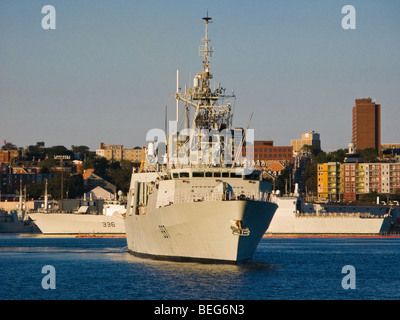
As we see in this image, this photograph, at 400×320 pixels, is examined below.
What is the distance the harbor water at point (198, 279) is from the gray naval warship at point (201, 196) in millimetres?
1250

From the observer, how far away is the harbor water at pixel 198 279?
1802 inches

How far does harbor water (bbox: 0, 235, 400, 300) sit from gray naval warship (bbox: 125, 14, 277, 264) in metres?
1.25

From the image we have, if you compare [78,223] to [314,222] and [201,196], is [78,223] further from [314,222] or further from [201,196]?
[201,196]

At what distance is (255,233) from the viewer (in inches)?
2265

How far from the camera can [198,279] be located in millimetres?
49500

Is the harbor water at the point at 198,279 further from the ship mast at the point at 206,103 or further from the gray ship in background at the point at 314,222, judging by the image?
the gray ship in background at the point at 314,222

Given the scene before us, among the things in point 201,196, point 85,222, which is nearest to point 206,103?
point 201,196

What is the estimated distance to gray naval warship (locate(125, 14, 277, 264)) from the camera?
54.2 m

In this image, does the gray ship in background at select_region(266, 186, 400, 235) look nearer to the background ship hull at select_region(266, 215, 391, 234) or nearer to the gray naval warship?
the background ship hull at select_region(266, 215, 391, 234)

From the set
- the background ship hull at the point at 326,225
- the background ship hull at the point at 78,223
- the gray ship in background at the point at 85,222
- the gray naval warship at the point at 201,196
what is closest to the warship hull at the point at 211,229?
the gray naval warship at the point at 201,196

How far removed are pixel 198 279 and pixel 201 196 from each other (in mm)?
10475

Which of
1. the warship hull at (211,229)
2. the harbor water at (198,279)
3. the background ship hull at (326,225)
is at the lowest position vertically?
the background ship hull at (326,225)

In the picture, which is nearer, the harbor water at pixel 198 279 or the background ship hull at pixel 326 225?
the harbor water at pixel 198 279
